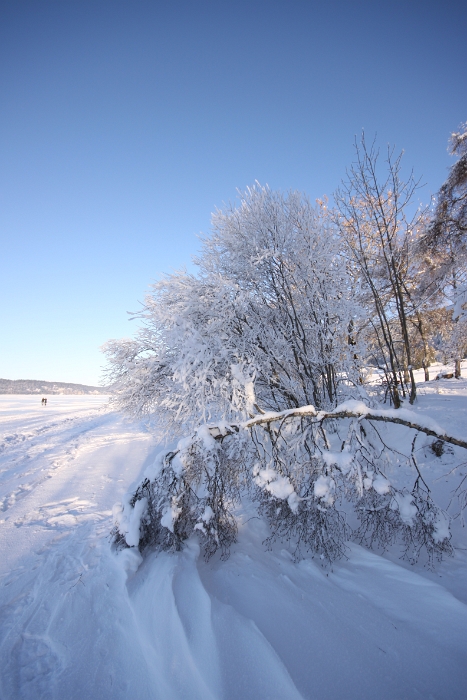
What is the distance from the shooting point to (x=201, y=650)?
225 centimetres

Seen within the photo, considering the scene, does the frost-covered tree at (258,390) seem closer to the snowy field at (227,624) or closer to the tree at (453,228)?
the snowy field at (227,624)

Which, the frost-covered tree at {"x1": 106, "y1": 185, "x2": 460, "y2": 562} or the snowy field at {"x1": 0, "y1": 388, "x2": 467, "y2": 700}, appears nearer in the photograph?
the snowy field at {"x1": 0, "y1": 388, "x2": 467, "y2": 700}

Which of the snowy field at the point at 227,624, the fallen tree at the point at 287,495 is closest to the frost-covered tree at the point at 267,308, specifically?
the fallen tree at the point at 287,495

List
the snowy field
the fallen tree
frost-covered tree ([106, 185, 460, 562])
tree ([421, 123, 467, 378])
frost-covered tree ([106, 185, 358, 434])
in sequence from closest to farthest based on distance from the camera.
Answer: the snowy field < the fallen tree < frost-covered tree ([106, 185, 460, 562]) < frost-covered tree ([106, 185, 358, 434]) < tree ([421, 123, 467, 378])

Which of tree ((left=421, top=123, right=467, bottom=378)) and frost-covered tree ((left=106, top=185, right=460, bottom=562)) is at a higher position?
tree ((left=421, top=123, right=467, bottom=378))

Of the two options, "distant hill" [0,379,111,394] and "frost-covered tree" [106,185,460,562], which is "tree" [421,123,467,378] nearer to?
"frost-covered tree" [106,185,460,562]

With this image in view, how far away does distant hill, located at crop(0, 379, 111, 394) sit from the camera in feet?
254

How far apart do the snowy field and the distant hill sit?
87793 millimetres

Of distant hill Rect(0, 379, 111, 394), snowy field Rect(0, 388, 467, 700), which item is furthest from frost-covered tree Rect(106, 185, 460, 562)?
distant hill Rect(0, 379, 111, 394)

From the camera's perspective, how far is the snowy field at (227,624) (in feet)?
6.61

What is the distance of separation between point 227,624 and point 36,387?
104637 mm

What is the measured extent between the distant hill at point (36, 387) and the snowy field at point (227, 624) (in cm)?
8779

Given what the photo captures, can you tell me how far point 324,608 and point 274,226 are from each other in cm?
778

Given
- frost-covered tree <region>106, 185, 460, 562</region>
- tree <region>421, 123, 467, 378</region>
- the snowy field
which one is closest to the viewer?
the snowy field
